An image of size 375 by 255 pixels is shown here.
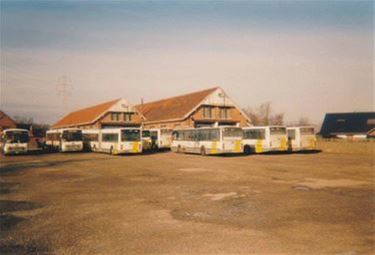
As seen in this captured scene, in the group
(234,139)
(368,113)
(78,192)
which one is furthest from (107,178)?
(368,113)

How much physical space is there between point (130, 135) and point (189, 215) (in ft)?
72.3

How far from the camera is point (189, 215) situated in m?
8.65

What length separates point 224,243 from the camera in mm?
6473

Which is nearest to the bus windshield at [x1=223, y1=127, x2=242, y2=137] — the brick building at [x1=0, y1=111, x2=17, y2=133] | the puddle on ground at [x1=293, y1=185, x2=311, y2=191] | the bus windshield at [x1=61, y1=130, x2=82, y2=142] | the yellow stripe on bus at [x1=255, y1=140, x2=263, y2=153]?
the yellow stripe on bus at [x1=255, y1=140, x2=263, y2=153]

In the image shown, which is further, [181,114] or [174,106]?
[174,106]

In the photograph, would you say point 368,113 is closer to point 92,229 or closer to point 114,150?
point 114,150

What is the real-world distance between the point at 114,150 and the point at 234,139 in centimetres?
1101

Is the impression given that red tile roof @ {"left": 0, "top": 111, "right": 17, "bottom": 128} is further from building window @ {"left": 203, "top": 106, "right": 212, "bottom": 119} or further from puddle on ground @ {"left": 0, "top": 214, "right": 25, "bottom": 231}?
puddle on ground @ {"left": 0, "top": 214, "right": 25, "bottom": 231}

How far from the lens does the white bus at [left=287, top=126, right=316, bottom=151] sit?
103ft

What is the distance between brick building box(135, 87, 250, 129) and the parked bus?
448 inches

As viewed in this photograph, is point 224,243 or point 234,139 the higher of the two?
point 234,139

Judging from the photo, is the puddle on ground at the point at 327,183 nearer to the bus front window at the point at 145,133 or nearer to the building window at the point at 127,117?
the bus front window at the point at 145,133

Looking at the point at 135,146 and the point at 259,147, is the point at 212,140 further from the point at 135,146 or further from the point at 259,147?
the point at 135,146

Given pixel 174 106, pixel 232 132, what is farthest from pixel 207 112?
pixel 232 132
